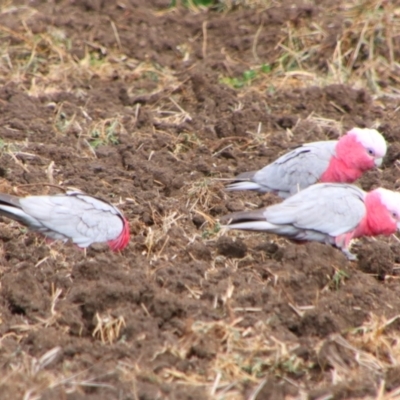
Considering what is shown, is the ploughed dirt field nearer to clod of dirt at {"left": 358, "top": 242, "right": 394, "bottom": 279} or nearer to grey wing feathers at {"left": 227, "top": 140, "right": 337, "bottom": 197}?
clod of dirt at {"left": 358, "top": 242, "right": 394, "bottom": 279}

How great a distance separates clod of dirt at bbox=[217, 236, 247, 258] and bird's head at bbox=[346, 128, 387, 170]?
1.39 metres

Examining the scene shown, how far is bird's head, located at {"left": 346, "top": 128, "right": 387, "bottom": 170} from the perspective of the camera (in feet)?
22.4

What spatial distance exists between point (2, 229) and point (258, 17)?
5.32m

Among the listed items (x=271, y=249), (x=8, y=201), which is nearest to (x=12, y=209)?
(x=8, y=201)

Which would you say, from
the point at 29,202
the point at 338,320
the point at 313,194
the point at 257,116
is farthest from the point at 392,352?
the point at 257,116

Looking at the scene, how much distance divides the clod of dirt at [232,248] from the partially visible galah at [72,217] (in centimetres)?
69

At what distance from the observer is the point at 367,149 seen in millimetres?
6824

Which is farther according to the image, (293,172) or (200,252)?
(293,172)

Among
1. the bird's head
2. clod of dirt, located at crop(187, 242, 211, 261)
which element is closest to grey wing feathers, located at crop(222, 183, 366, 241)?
clod of dirt, located at crop(187, 242, 211, 261)

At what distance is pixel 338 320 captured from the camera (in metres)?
5.06

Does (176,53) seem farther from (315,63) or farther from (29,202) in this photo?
(29,202)

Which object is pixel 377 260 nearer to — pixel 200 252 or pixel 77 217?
pixel 200 252

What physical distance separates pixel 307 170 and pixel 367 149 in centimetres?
55

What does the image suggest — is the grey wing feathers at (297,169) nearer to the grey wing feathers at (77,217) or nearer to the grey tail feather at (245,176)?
the grey tail feather at (245,176)
